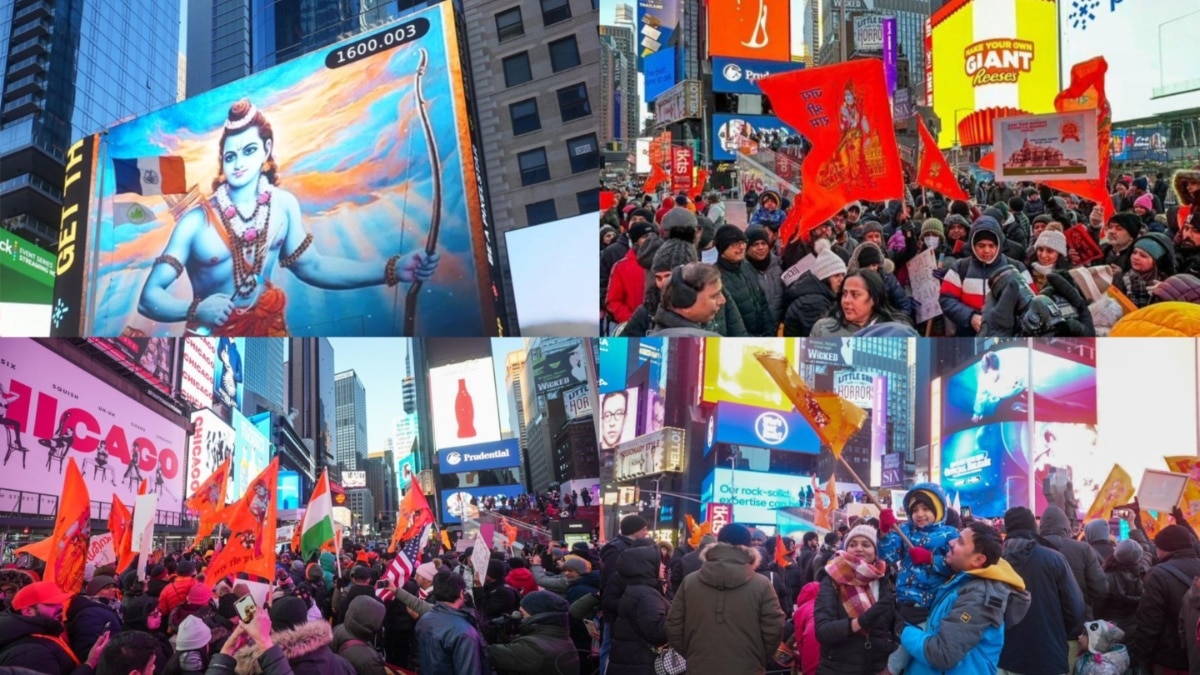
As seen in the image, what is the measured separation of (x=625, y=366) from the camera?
6.42 meters

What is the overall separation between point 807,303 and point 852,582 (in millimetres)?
2805

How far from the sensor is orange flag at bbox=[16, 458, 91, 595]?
21.0 feet

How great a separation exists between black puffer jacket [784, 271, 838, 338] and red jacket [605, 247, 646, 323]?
1428mm

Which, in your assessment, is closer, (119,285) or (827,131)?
(827,131)

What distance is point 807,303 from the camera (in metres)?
7.75

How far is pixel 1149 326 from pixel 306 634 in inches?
198

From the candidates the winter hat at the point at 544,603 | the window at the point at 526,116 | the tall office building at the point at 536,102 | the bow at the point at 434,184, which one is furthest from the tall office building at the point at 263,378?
the window at the point at 526,116

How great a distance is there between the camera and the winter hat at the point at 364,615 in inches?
228

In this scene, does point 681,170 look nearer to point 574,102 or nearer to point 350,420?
point 574,102

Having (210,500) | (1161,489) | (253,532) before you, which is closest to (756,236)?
(1161,489)

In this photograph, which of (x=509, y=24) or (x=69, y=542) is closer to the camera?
(x=69, y=542)

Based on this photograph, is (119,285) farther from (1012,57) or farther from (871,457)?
(1012,57)

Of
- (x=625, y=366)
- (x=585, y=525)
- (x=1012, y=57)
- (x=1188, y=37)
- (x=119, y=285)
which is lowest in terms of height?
(x=585, y=525)

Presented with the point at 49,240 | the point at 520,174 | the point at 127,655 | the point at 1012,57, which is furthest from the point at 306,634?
the point at 1012,57
